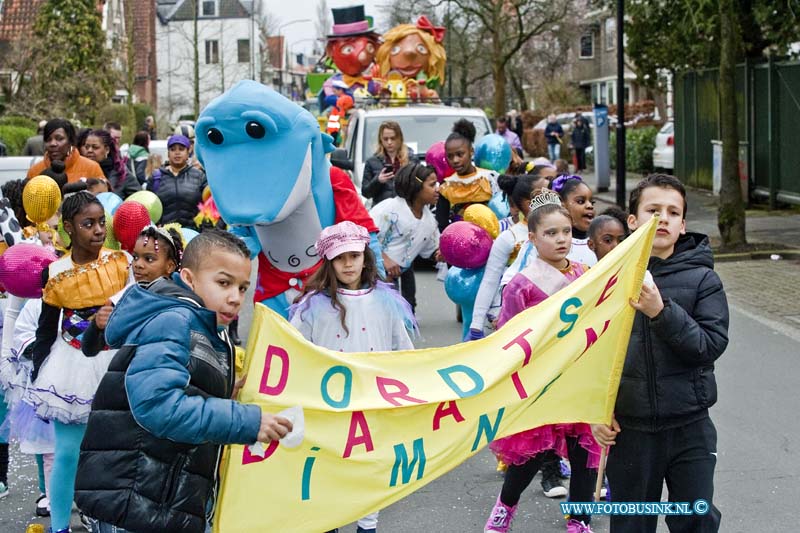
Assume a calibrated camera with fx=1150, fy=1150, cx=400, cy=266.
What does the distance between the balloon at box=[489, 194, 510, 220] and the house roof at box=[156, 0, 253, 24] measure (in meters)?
70.8

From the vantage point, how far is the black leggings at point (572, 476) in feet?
17.3

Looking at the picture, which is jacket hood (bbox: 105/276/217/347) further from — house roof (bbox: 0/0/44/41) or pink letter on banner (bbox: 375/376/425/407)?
house roof (bbox: 0/0/44/41)

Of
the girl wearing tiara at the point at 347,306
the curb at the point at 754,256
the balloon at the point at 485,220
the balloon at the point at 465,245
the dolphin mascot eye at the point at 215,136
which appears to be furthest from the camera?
the curb at the point at 754,256

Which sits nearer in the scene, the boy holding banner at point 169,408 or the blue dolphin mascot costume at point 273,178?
the boy holding banner at point 169,408

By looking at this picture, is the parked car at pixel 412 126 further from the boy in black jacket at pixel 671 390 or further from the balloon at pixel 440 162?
the boy in black jacket at pixel 671 390

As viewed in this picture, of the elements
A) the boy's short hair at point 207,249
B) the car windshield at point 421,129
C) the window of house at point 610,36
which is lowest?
the boy's short hair at point 207,249

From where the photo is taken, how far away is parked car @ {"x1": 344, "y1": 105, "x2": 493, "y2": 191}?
15039 millimetres

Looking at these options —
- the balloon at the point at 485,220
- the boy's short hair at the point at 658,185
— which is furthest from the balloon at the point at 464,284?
the boy's short hair at the point at 658,185

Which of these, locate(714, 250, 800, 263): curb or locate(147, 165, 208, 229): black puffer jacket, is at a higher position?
locate(147, 165, 208, 229): black puffer jacket

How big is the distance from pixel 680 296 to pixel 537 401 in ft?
2.20

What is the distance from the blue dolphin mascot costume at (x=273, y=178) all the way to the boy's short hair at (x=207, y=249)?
2.38 meters

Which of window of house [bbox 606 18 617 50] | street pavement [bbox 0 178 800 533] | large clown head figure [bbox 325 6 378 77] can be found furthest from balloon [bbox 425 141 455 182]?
window of house [bbox 606 18 617 50]

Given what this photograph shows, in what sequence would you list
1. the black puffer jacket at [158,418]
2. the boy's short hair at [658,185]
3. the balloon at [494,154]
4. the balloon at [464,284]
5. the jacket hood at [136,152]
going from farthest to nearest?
1. the jacket hood at [136,152]
2. the balloon at [494,154]
3. the balloon at [464,284]
4. the boy's short hair at [658,185]
5. the black puffer jacket at [158,418]

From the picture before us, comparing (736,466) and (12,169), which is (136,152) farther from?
(736,466)
